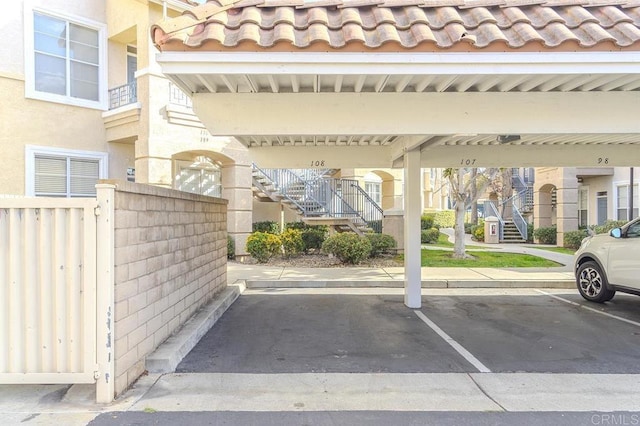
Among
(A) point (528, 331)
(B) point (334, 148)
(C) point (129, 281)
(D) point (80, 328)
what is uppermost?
(B) point (334, 148)

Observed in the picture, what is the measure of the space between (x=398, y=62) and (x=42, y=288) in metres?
4.03

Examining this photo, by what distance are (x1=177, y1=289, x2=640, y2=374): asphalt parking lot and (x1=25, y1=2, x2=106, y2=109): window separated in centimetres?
802

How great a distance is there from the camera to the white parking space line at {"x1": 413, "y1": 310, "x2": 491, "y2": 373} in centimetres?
500

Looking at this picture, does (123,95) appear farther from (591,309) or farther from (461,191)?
(591,309)

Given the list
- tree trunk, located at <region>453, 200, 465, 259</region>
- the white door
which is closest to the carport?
the white door

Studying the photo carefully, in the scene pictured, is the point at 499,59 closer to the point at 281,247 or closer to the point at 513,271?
the point at 513,271

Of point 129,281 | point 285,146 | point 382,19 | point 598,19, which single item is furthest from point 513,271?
point 129,281

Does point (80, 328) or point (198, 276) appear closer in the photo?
point (80, 328)

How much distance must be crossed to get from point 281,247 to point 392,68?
10689 mm

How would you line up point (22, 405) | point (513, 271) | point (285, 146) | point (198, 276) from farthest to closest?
point (513, 271) < point (285, 146) < point (198, 276) < point (22, 405)

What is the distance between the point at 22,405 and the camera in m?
3.89

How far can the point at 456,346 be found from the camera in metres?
5.76

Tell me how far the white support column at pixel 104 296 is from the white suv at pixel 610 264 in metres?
8.12

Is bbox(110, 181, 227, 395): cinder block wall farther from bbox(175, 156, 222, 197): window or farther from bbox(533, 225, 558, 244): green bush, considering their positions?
bbox(533, 225, 558, 244): green bush
